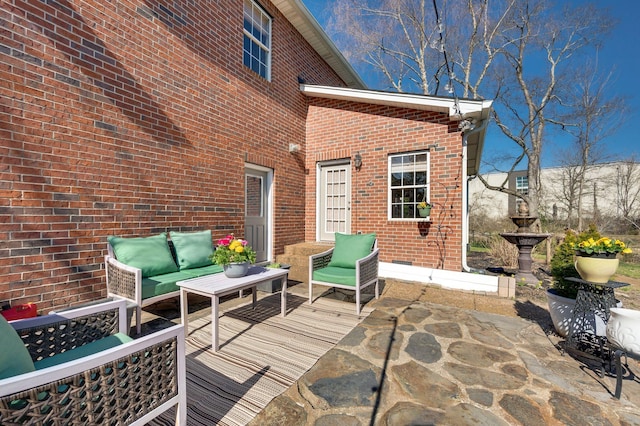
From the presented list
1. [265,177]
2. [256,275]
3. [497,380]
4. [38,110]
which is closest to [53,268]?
[38,110]

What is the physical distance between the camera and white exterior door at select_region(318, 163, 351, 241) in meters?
6.70

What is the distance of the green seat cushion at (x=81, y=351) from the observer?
1589 mm

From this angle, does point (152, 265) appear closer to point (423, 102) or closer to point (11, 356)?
point (11, 356)

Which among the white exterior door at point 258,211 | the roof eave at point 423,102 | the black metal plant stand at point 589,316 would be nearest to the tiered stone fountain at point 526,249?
the roof eave at point 423,102

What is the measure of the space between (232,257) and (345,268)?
1.89m

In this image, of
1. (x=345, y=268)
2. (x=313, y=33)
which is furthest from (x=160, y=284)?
(x=313, y=33)

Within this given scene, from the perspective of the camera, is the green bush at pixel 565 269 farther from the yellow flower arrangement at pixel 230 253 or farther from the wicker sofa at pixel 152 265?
the wicker sofa at pixel 152 265

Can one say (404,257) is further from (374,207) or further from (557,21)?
(557,21)

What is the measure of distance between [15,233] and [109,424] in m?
2.73

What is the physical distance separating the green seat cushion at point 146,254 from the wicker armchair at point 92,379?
1544 mm

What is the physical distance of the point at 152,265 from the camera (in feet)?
11.3

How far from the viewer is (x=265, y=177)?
20.5 feet

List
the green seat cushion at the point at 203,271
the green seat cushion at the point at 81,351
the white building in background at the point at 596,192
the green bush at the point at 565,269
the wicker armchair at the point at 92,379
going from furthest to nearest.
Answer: the white building in background at the point at 596,192 → the green seat cushion at the point at 203,271 → the green bush at the point at 565,269 → the green seat cushion at the point at 81,351 → the wicker armchair at the point at 92,379

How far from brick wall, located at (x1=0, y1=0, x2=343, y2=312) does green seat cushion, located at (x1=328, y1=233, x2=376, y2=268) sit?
6.97 ft
